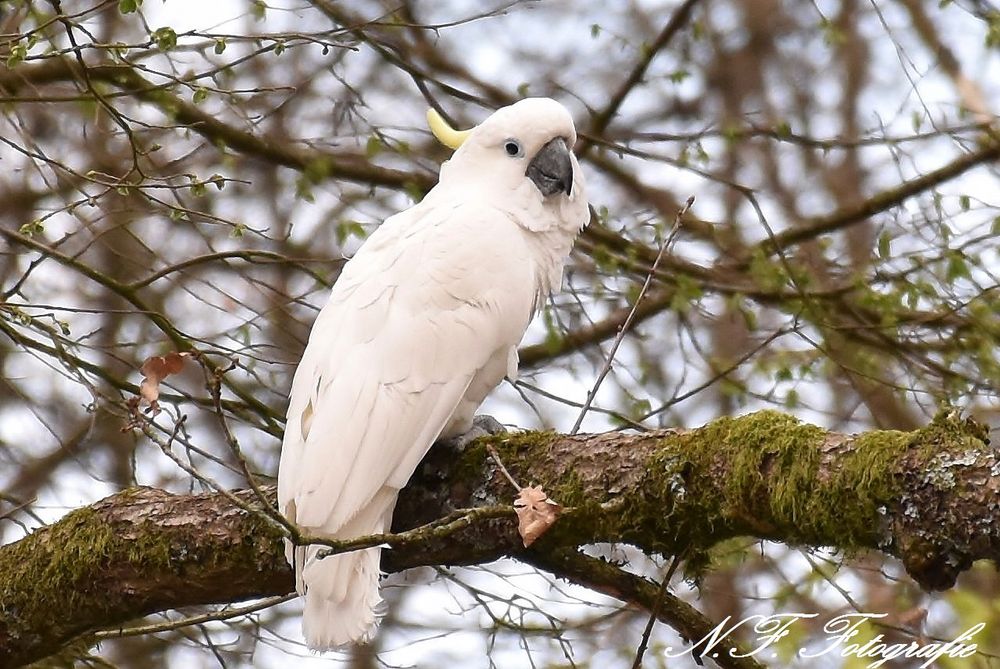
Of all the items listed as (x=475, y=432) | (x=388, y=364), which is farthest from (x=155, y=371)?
(x=475, y=432)

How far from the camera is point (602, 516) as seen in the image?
296 cm

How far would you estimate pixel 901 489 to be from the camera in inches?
100

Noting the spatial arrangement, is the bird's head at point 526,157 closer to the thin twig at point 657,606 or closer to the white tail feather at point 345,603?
the white tail feather at point 345,603

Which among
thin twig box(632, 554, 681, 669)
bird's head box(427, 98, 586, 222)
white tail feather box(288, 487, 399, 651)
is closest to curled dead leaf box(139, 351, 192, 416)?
white tail feather box(288, 487, 399, 651)

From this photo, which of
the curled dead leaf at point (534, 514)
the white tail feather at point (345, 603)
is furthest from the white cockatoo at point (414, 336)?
the curled dead leaf at point (534, 514)

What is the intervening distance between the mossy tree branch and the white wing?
0.43 feet

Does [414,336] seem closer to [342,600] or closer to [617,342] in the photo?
[617,342]

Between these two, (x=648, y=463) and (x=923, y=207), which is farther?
(x=923, y=207)

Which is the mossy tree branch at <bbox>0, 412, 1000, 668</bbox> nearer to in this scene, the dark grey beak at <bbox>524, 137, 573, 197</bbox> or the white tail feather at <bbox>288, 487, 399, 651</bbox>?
the white tail feather at <bbox>288, 487, 399, 651</bbox>

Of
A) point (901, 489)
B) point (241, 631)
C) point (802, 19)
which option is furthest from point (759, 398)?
point (802, 19)

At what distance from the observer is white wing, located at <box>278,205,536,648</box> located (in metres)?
3.40

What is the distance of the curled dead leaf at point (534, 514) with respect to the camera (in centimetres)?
273

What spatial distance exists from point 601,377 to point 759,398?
1945mm

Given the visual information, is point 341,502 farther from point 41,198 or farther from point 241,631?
point 41,198
